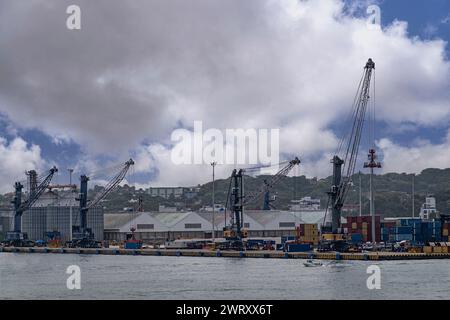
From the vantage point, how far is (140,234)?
566 feet

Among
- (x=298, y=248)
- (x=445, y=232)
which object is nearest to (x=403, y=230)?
(x=445, y=232)

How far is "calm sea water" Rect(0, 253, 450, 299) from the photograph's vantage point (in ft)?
198

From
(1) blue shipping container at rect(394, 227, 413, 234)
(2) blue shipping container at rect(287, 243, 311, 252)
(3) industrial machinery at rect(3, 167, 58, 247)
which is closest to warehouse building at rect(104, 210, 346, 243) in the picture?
(3) industrial machinery at rect(3, 167, 58, 247)

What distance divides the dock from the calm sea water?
9079mm

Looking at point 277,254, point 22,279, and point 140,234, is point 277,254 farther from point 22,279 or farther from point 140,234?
point 140,234

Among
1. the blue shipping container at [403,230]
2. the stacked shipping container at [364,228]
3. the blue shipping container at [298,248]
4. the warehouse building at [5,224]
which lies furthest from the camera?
the warehouse building at [5,224]

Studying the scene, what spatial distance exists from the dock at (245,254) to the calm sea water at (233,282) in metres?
9.08

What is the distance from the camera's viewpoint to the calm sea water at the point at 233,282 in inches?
2372

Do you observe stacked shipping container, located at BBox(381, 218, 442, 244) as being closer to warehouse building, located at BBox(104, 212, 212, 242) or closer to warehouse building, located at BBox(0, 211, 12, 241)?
warehouse building, located at BBox(104, 212, 212, 242)

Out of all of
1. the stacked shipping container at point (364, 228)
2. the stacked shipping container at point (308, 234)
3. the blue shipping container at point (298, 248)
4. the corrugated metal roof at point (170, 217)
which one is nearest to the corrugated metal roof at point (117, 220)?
the corrugated metal roof at point (170, 217)

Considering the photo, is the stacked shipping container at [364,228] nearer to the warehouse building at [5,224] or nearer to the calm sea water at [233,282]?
the calm sea water at [233,282]
